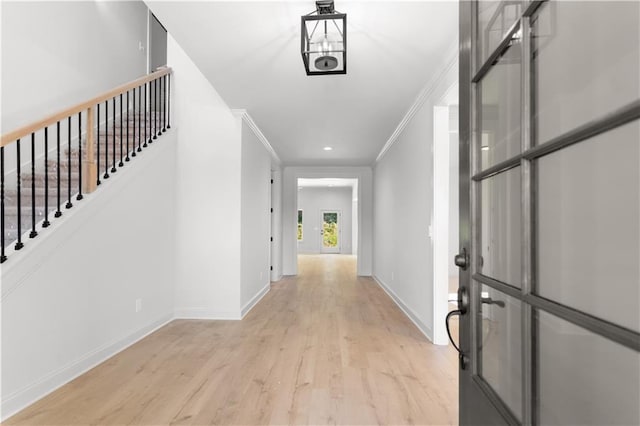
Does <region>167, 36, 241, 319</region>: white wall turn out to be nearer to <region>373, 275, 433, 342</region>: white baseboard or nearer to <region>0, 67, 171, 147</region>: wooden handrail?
<region>0, 67, 171, 147</region>: wooden handrail

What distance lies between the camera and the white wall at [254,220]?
4.36 m

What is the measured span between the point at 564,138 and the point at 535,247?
0.21m

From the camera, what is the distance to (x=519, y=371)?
2.41 ft

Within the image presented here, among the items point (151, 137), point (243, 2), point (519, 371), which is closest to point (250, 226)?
point (151, 137)

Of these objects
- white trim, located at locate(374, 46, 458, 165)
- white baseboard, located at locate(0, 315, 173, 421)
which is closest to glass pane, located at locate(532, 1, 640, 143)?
white trim, located at locate(374, 46, 458, 165)

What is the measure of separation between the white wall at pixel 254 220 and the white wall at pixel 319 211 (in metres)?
8.87

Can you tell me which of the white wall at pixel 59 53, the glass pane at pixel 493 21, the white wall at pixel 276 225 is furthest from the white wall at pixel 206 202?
the glass pane at pixel 493 21

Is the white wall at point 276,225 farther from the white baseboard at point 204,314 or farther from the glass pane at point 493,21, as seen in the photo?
the glass pane at point 493,21

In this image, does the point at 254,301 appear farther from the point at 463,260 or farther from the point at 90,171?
the point at 463,260

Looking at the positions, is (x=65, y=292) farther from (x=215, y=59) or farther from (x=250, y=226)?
(x=250, y=226)

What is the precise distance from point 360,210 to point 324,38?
614 centimetres

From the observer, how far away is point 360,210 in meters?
8.12

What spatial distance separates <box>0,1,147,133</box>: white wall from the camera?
3.64m

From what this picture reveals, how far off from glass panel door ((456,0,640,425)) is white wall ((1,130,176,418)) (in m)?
2.50
